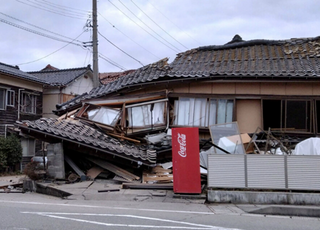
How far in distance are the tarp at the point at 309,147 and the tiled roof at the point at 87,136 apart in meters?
5.24

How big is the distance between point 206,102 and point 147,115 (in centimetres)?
258

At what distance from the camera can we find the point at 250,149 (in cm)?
1345

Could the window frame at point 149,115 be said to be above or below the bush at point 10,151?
above

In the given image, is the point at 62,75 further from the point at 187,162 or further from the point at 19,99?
the point at 187,162

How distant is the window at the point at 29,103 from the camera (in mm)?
24516

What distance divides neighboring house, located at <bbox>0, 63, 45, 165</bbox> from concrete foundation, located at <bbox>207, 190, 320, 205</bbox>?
1703cm

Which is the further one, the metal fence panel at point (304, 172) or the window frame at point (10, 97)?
the window frame at point (10, 97)

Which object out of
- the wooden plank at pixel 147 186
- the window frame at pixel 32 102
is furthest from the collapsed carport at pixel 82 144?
the window frame at pixel 32 102

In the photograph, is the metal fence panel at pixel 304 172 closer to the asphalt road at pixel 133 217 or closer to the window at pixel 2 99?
the asphalt road at pixel 133 217

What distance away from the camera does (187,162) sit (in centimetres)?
1032

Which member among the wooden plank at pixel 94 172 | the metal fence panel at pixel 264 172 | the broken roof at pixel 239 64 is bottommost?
the wooden plank at pixel 94 172

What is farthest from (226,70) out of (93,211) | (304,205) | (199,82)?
(93,211)

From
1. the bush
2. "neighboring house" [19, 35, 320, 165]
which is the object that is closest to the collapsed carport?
"neighboring house" [19, 35, 320, 165]

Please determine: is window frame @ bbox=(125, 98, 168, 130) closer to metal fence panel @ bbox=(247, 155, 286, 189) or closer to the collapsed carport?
the collapsed carport
